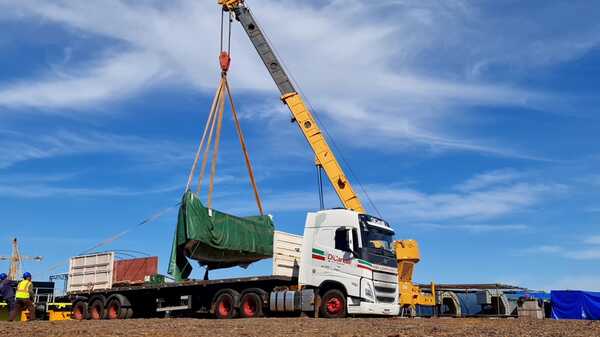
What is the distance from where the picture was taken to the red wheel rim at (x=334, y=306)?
64.4ft

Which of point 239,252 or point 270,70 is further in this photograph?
point 270,70

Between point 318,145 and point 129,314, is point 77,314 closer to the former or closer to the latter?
point 129,314

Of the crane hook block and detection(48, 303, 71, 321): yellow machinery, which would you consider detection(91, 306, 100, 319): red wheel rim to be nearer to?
detection(48, 303, 71, 321): yellow machinery

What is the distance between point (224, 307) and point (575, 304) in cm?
1698

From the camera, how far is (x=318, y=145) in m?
26.8

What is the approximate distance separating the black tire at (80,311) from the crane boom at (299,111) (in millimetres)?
11095

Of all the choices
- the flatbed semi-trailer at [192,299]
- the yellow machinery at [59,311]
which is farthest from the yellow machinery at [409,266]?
the yellow machinery at [59,311]

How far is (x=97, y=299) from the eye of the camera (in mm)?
24375

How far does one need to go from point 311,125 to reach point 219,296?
365 inches

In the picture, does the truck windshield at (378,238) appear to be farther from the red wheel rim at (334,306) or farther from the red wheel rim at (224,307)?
the red wheel rim at (224,307)

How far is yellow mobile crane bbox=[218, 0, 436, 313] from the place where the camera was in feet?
74.5

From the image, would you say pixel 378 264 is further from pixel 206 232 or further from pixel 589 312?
pixel 589 312

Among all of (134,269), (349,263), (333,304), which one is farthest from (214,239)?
(349,263)

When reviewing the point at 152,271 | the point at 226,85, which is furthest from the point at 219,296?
the point at 226,85
